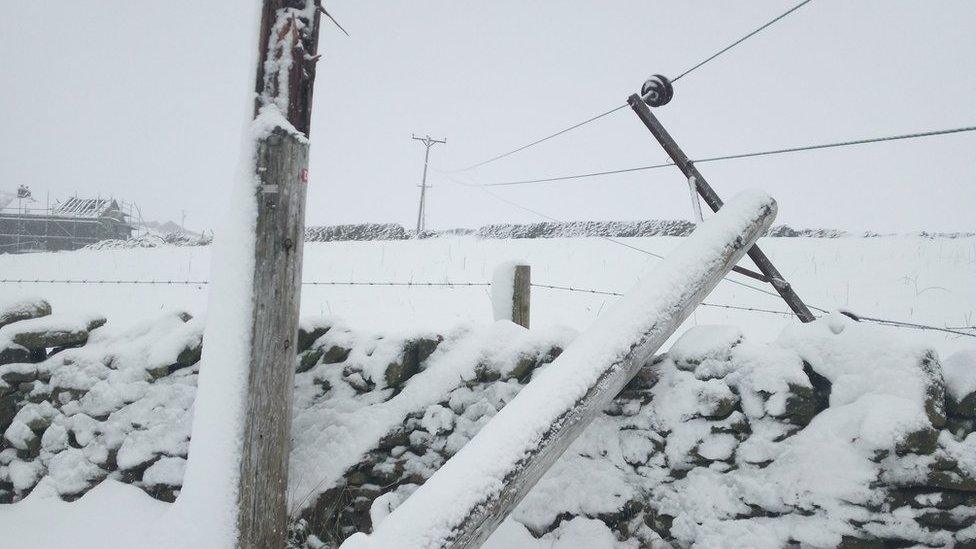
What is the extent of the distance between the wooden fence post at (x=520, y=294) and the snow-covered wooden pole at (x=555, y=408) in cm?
102

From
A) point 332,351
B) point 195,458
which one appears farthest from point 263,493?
point 332,351

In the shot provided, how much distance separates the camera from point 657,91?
3.54 m

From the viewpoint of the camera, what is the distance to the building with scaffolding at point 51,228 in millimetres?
30669

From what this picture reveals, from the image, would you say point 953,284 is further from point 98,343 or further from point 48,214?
point 48,214

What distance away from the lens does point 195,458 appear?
84.0 inches

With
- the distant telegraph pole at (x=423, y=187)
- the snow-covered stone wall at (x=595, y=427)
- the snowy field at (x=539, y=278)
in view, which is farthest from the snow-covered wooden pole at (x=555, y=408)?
the distant telegraph pole at (x=423, y=187)

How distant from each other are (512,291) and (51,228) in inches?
1663

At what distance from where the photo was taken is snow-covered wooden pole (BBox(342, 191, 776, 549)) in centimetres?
141

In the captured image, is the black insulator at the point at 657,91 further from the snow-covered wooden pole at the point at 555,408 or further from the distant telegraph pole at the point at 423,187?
the distant telegraph pole at the point at 423,187

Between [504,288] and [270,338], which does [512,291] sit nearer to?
[504,288]

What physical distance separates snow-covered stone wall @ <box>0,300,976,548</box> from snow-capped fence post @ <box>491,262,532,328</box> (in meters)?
0.33

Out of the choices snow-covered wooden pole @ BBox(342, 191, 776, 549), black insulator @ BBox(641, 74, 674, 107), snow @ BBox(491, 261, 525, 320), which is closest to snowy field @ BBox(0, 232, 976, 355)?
snow @ BBox(491, 261, 525, 320)

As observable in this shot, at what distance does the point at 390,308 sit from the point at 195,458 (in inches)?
179

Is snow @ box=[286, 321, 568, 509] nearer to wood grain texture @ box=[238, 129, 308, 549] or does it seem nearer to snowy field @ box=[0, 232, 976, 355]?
wood grain texture @ box=[238, 129, 308, 549]
